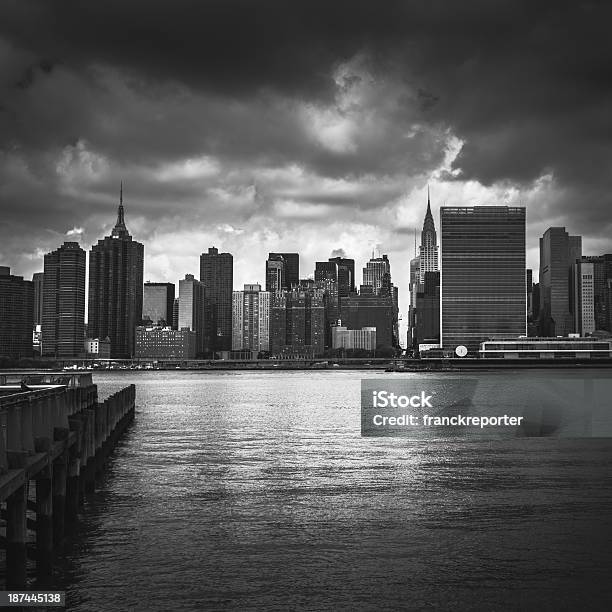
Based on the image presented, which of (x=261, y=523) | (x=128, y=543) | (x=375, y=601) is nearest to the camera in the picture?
(x=375, y=601)

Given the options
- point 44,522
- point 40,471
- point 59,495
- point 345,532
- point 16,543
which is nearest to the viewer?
point 16,543

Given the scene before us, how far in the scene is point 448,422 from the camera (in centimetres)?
6506

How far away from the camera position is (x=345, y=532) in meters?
23.5

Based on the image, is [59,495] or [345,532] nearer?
[59,495]

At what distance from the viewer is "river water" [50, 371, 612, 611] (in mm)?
18156

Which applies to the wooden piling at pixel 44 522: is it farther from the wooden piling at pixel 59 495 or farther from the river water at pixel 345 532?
the wooden piling at pixel 59 495

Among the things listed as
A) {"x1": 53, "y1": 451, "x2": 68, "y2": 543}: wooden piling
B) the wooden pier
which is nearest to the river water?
{"x1": 53, "y1": 451, "x2": 68, "y2": 543}: wooden piling

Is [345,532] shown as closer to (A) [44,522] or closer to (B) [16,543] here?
(A) [44,522]

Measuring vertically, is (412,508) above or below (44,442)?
below

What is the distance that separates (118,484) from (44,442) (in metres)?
13.8

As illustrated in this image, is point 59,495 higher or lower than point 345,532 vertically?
higher

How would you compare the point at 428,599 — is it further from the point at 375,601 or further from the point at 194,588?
the point at 194,588

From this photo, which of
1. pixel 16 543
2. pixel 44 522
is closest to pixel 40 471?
pixel 44 522

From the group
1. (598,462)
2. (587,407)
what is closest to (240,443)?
(598,462)
